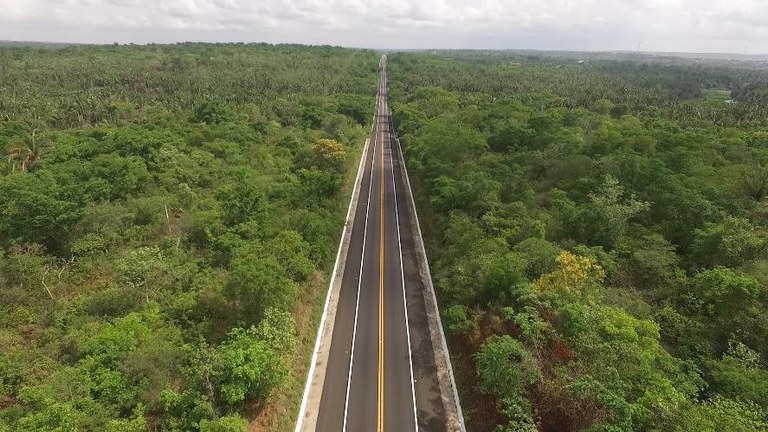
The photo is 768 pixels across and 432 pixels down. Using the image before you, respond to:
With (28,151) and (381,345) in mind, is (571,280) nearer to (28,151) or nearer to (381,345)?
(381,345)

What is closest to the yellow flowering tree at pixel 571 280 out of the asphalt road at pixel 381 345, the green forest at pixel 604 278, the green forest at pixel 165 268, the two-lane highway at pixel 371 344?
the green forest at pixel 604 278

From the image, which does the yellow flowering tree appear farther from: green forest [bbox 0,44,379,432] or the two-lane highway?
green forest [bbox 0,44,379,432]

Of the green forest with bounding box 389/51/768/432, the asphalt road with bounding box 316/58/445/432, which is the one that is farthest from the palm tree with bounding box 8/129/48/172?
the green forest with bounding box 389/51/768/432

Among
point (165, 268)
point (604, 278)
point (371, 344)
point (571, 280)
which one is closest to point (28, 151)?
point (165, 268)

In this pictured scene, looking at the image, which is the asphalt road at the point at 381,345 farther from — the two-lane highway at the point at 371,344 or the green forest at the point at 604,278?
the green forest at the point at 604,278

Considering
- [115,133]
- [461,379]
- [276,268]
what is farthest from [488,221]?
[115,133]

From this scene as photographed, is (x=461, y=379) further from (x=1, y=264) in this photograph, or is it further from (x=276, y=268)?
(x=1, y=264)
